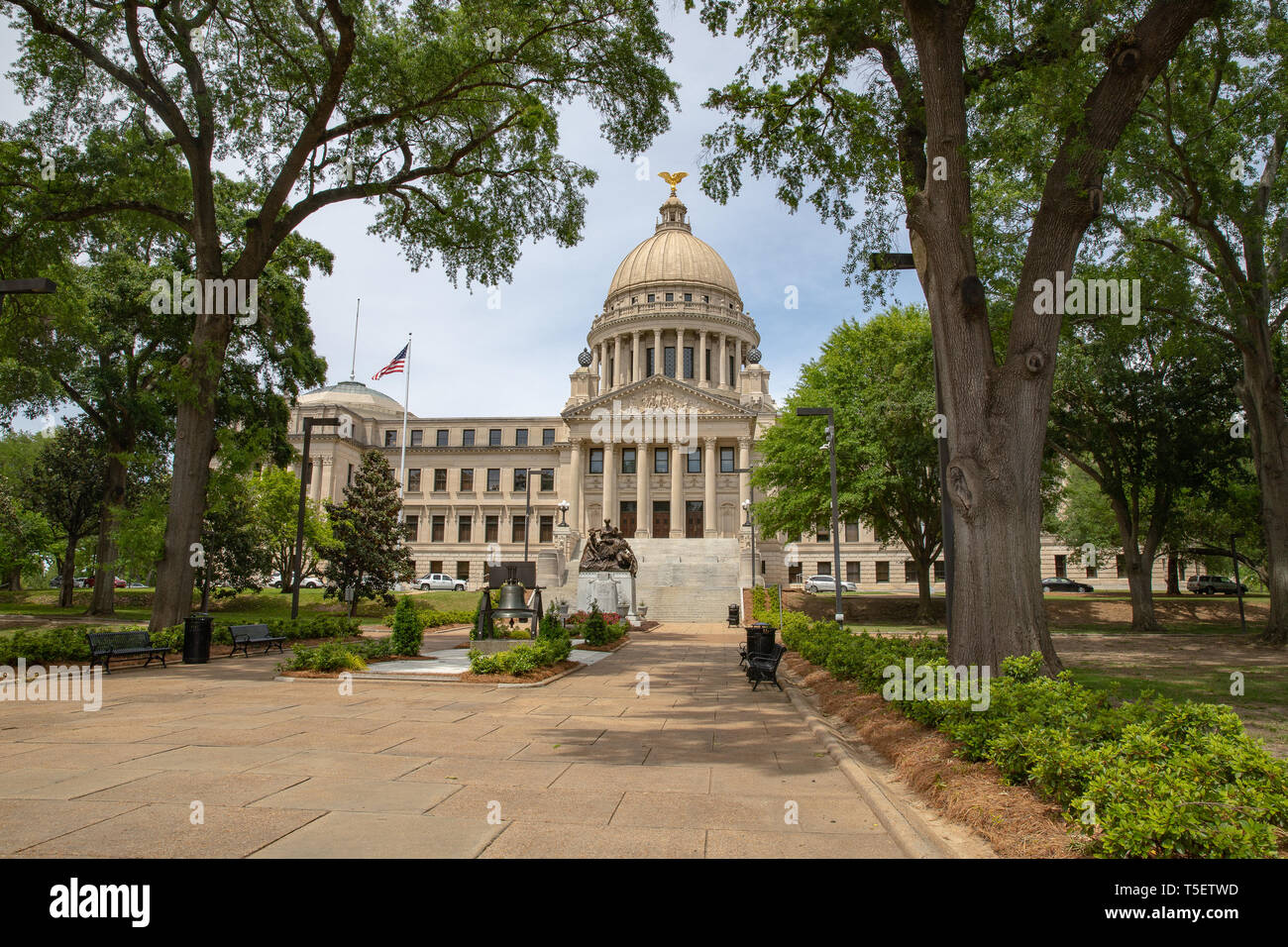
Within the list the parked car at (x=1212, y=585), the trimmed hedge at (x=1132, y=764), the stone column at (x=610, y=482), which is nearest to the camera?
the trimmed hedge at (x=1132, y=764)

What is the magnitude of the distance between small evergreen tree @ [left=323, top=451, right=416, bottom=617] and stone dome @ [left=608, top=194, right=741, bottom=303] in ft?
165

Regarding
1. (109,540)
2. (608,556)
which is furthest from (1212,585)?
(109,540)

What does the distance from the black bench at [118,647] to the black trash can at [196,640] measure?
0.45 meters

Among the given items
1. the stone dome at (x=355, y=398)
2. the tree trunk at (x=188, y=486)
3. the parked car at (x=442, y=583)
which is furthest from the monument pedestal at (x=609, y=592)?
the stone dome at (x=355, y=398)

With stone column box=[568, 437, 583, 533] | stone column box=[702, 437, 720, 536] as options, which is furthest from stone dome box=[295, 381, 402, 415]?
stone column box=[702, 437, 720, 536]

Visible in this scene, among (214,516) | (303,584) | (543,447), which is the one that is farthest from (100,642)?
(543,447)

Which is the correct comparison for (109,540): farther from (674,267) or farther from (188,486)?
(674,267)

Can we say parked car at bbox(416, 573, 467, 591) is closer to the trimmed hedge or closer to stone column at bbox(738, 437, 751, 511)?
stone column at bbox(738, 437, 751, 511)

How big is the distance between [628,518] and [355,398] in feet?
118

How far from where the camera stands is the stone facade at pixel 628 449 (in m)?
64.4

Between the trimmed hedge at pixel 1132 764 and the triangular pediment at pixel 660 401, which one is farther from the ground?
the triangular pediment at pixel 660 401

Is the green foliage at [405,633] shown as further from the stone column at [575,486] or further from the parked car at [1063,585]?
the parked car at [1063,585]

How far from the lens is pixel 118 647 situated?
1539 cm

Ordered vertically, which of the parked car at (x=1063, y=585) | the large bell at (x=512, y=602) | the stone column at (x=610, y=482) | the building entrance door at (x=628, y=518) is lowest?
the parked car at (x=1063, y=585)
